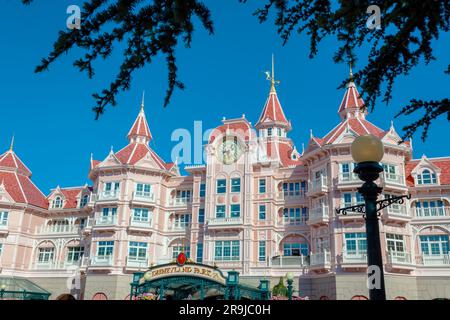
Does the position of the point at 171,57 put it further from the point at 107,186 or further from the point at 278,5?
the point at 107,186

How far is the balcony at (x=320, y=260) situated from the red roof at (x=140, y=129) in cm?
2262

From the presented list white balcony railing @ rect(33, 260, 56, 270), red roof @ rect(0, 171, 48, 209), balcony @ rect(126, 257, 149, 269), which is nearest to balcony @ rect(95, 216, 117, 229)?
balcony @ rect(126, 257, 149, 269)

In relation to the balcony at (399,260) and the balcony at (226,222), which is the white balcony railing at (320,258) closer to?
the balcony at (399,260)

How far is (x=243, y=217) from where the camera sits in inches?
1528

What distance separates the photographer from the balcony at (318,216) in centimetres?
3528

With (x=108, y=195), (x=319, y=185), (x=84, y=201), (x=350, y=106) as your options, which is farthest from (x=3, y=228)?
(x=350, y=106)

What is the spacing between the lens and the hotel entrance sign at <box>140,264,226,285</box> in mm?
26641

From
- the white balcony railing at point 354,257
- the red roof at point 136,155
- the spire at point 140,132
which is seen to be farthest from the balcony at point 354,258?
the spire at point 140,132

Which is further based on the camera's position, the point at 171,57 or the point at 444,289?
the point at 444,289

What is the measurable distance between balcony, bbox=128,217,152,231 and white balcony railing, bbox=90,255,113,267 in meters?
3.18
